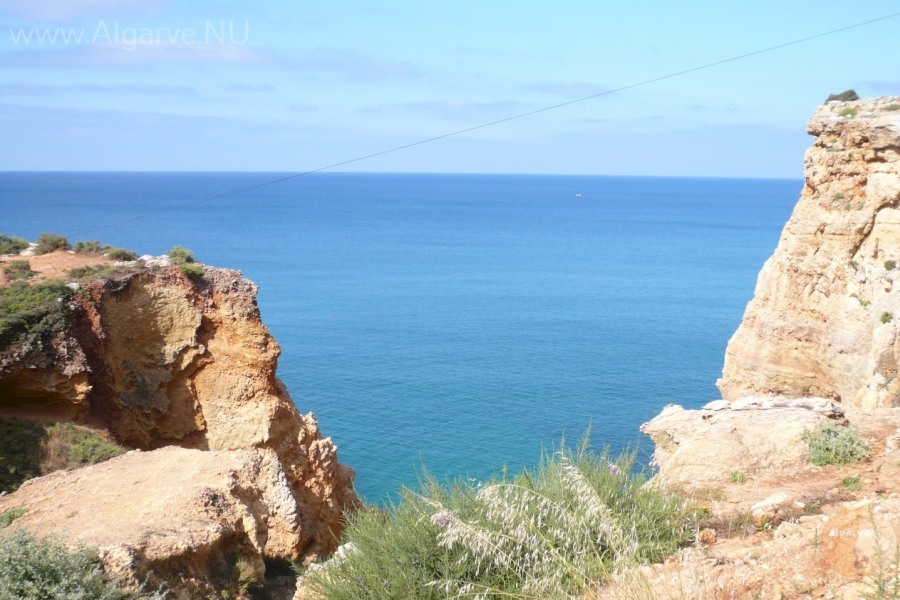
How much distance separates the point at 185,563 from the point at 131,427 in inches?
296

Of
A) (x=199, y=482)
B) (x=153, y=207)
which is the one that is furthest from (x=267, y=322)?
(x=153, y=207)

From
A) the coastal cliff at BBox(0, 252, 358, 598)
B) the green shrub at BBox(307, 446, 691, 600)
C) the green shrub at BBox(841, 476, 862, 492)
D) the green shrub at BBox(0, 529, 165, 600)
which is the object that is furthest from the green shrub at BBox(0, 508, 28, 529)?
the green shrub at BBox(841, 476, 862, 492)

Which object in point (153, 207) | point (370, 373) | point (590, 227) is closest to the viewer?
point (370, 373)

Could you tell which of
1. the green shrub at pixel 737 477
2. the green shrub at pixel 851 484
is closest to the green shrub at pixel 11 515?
the green shrub at pixel 737 477

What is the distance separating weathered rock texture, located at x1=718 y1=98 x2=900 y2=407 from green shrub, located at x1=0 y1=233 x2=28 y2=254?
20.9 m

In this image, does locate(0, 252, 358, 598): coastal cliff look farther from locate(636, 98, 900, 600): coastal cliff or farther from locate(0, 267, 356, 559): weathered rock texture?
locate(636, 98, 900, 600): coastal cliff

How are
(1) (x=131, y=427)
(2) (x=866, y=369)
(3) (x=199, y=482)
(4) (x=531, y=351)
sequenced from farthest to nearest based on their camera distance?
(4) (x=531, y=351) < (2) (x=866, y=369) < (1) (x=131, y=427) < (3) (x=199, y=482)

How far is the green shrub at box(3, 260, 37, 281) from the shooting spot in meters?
17.0

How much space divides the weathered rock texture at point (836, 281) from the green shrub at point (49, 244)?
65.2 feet

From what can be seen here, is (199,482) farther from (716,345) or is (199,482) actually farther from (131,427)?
(716,345)

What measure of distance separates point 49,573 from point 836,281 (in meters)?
20.0

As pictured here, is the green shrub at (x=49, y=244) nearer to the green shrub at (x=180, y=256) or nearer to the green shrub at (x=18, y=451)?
the green shrub at (x=180, y=256)

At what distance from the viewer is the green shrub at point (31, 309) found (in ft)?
49.1

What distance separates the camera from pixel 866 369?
18562 mm
